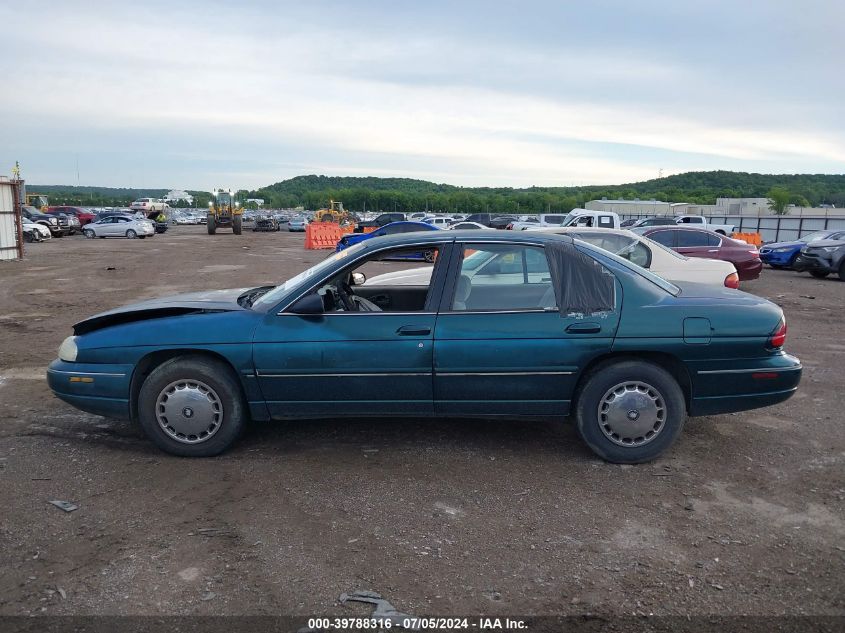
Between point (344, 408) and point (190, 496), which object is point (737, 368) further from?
point (190, 496)

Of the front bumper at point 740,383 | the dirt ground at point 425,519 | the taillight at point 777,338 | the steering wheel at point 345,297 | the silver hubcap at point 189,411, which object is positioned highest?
the steering wheel at point 345,297

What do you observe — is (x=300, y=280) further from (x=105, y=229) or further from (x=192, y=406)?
(x=105, y=229)

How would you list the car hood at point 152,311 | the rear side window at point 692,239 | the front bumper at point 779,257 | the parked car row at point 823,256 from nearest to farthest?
the car hood at point 152,311 < the rear side window at point 692,239 < the parked car row at point 823,256 < the front bumper at point 779,257

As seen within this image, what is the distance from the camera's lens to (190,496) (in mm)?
4145

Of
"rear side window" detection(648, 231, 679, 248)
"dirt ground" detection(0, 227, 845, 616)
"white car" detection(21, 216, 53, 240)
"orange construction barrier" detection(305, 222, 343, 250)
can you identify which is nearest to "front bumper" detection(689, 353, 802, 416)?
"dirt ground" detection(0, 227, 845, 616)

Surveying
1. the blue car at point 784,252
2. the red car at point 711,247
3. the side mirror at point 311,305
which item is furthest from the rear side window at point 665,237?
the side mirror at point 311,305

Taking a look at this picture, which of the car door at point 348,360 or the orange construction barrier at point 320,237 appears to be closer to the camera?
the car door at point 348,360

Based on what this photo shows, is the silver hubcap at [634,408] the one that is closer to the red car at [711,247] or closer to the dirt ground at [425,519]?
the dirt ground at [425,519]

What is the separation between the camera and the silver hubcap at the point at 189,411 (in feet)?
15.3

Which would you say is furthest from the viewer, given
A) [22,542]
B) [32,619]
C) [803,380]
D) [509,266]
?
[803,380]

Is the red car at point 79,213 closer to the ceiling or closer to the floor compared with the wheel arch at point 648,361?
closer to the ceiling

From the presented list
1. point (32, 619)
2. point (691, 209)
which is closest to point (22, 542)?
point (32, 619)

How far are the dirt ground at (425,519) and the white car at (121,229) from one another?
114 ft

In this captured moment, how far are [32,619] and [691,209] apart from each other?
234 feet
